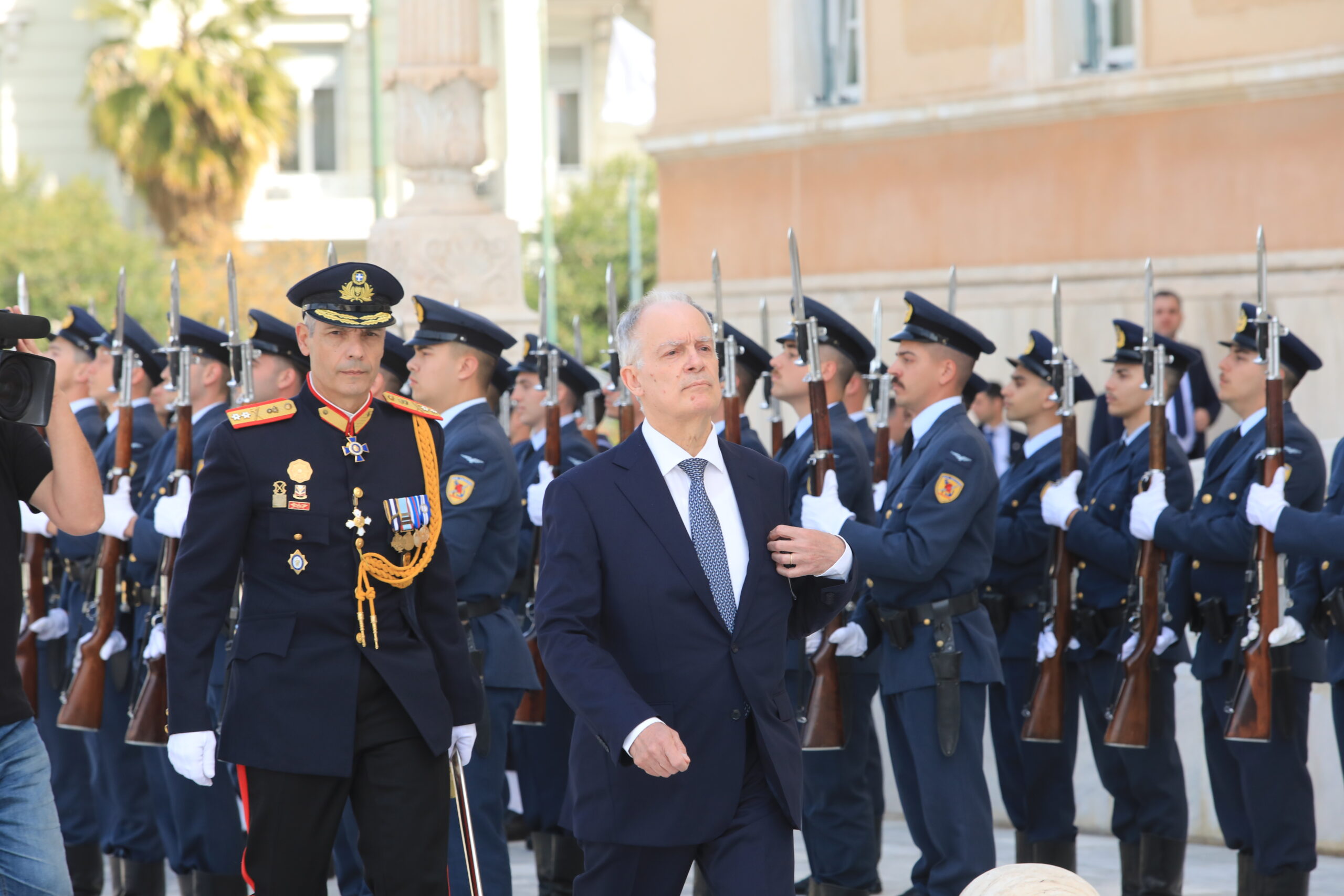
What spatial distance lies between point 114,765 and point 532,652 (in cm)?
155

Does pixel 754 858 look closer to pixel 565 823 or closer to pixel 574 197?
pixel 565 823

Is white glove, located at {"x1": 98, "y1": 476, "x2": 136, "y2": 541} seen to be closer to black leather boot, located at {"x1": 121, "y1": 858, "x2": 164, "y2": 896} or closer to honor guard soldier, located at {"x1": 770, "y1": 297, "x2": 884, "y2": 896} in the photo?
black leather boot, located at {"x1": 121, "y1": 858, "x2": 164, "y2": 896}

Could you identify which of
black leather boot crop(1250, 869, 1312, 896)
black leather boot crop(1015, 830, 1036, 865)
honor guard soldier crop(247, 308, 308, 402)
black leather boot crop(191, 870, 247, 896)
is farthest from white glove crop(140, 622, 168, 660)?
black leather boot crop(1250, 869, 1312, 896)

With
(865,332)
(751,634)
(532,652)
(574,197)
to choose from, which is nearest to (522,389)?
(532,652)

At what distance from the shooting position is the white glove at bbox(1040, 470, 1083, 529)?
6.63 m

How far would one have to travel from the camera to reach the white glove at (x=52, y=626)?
721cm

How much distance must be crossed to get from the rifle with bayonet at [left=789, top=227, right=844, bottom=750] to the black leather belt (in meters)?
1.05

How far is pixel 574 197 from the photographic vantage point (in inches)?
1180

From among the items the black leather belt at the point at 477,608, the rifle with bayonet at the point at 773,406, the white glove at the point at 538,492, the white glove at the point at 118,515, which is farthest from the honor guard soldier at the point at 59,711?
the rifle with bayonet at the point at 773,406

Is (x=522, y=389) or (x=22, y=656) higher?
(x=522, y=389)

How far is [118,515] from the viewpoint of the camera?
6648 millimetres

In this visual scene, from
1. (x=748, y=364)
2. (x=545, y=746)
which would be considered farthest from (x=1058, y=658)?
(x=545, y=746)

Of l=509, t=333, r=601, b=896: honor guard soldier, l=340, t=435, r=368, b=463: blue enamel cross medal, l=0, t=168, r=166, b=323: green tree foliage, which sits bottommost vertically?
l=509, t=333, r=601, b=896: honor guard soldier

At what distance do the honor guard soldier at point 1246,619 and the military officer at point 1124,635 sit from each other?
16 centimetres
